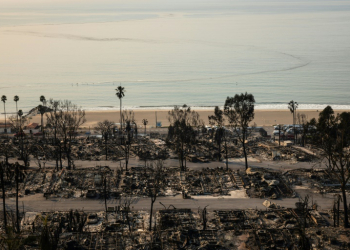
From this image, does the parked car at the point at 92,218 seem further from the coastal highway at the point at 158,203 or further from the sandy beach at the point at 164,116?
Result: the sandy beach at the point at 164,116

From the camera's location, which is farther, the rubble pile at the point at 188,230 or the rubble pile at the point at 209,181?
the rubble pile at the point at 209,181

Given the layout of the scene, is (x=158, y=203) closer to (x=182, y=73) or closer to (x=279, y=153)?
(x=279, y=153)

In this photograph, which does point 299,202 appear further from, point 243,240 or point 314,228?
point 243,240

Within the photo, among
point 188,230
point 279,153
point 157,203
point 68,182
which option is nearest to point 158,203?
point 157,203

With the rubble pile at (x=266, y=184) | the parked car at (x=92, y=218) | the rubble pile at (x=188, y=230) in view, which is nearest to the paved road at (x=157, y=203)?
the rubble pile at (x=266, y=184)

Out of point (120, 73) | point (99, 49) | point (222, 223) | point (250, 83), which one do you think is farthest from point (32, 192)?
point (99, 49)

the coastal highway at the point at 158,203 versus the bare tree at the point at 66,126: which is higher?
the bare tree at the point at 66,126

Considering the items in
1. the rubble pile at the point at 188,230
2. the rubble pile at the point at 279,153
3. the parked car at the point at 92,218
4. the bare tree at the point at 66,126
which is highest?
the bare tree at the point at 66,126

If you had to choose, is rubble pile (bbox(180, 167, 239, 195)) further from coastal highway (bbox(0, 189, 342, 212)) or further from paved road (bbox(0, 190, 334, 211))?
paved road (bbox(0, 190, 334, 211))

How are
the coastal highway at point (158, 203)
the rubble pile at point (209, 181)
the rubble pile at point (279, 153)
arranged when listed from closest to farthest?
1. the coastal highway at point (158, 203)
2. the rubble pile at point (209, 181)
3. the rubble pile at point (279, 153)
